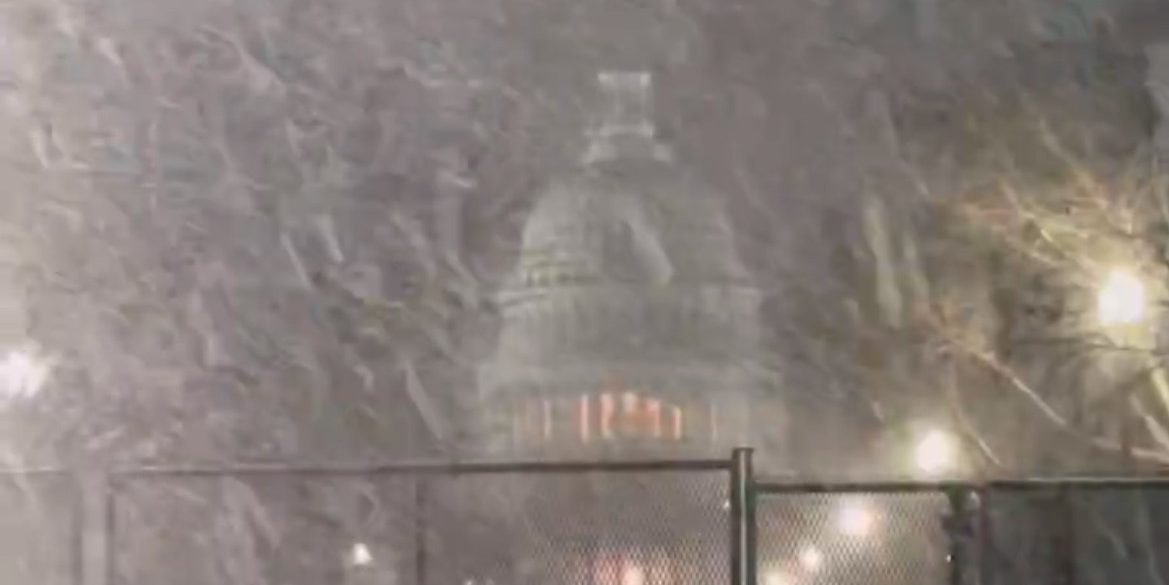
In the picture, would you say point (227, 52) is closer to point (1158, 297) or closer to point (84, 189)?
point (84, 189)

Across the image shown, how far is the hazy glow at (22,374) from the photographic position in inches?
82.6

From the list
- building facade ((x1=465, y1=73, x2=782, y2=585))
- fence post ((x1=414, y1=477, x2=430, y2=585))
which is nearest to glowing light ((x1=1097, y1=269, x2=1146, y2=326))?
building facade ((x1=465, y1=73, x2=782, y2=585))

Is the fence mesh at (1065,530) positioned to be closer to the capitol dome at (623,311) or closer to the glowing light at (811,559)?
the glowing light at (811,559)

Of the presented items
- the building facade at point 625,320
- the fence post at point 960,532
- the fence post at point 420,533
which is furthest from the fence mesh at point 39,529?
the fence post at point 960,532

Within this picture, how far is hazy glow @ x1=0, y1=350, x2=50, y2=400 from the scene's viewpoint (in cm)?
210

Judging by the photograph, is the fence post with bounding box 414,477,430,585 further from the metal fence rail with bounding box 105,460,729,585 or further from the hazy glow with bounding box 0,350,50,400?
the hazy glow with bounding box 0,350,50,400

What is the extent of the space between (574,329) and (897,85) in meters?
0.65

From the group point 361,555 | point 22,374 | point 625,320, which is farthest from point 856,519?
point 22,374

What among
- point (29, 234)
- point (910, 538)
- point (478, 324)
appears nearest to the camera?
point (910, 538)

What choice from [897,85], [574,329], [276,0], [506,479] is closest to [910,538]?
[506,479]

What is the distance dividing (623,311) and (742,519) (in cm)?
83

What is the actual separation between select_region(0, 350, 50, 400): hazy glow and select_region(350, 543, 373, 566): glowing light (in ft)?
1.94

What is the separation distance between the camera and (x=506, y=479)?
172 cm

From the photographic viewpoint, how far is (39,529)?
1.82m
